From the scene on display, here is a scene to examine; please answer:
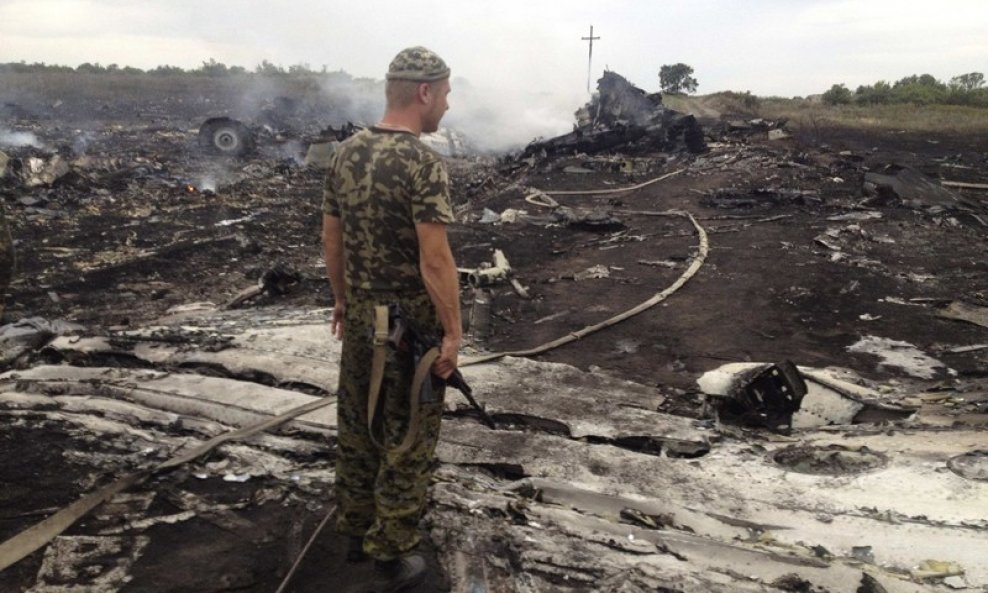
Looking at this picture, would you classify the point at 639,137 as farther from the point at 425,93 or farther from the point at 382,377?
the point at 382,377

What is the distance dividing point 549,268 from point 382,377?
585 centimetres

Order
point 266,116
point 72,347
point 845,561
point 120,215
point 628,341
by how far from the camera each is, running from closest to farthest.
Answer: point 845,561
point 72,347
point 628,341
point 120,215
point 266,116

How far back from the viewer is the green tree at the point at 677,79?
4388 centimetres

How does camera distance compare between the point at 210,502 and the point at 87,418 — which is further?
the point at 87,418

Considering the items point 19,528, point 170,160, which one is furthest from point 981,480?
point 170,160

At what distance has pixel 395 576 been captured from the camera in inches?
90.7

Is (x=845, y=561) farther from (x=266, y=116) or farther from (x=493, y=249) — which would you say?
(x=266, y=116)

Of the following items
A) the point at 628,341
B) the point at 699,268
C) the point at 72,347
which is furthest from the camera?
the point at 699,268

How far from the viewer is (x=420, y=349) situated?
2.32m

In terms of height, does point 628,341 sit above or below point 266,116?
below

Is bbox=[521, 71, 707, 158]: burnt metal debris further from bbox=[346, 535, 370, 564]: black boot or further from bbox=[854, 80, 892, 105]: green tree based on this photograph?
bbox=[854, 80, 892, 105]: green tree

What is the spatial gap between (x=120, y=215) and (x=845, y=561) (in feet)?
36.8

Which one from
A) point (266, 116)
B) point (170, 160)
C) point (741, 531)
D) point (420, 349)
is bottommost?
point (741, 531)

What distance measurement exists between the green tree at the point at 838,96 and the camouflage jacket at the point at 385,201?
37.5m
